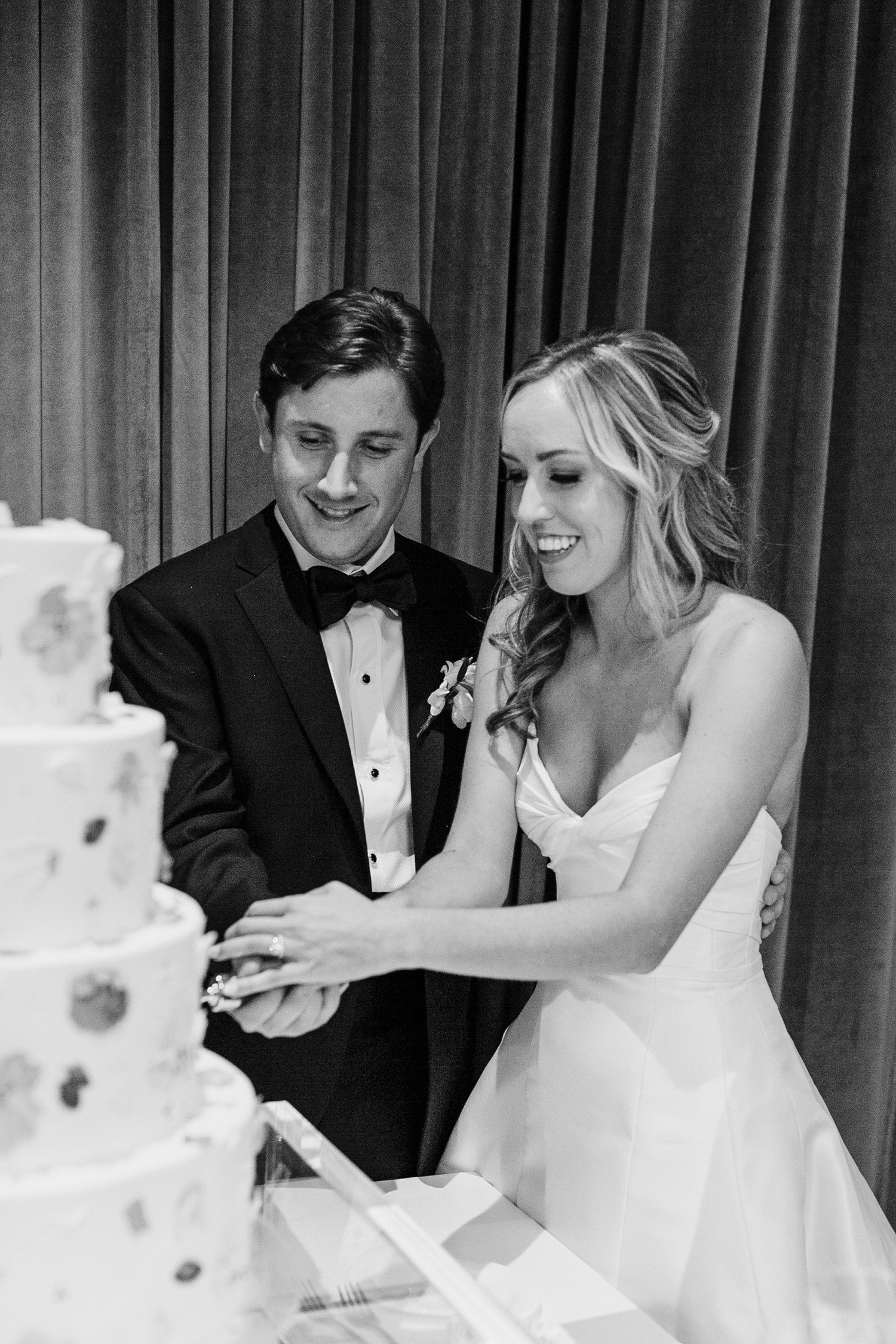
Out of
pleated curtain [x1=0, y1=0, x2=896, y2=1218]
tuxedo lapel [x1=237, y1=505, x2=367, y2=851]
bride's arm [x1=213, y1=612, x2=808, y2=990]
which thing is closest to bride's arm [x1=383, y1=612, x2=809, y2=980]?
bride's arm [x1=213, y1=612, x2=808, y2=990]

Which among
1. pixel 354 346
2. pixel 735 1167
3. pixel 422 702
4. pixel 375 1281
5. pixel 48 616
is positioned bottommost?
pixel 735 1167

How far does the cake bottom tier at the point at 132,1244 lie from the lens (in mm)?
1011

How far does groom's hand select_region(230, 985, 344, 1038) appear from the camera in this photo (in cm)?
167

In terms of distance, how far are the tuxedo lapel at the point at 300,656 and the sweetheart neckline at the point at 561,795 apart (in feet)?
1.02

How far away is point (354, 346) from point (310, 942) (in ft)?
3.49

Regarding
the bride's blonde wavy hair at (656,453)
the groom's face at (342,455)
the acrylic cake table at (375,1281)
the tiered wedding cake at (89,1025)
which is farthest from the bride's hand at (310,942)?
the groom's face at (342,455)

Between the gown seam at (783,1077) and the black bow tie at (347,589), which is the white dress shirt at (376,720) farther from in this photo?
the gown seam at (783,1077)

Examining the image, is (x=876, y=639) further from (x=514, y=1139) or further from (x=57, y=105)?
(x=57, y=105)

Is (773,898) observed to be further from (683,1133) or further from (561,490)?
(561,490)

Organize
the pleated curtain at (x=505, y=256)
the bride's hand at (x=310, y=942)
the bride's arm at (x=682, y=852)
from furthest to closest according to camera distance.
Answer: the pleated curtain at (x=505, y=256), the bride's arm at (x=682, y=852), the bride's hand at (x=310, y=942)

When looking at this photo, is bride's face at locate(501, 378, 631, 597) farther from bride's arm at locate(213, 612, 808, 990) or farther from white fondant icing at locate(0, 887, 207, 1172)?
white fondant icing at locate(0, 887, 207, 1172)

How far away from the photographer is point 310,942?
1.55m

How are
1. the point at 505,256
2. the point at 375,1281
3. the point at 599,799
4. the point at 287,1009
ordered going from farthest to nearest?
the point at 505,256
the point at 599,799
the point at 287,1009
the point at 375,1281

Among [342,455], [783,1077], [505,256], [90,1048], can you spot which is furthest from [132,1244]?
[505,256]
